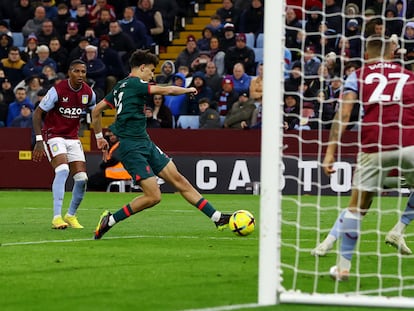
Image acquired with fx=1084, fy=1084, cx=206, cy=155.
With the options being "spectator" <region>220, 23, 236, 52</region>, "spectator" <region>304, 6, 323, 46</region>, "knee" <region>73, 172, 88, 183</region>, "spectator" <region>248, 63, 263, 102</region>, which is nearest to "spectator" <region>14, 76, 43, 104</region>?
"spectator" <region>220, 23, 236, 52</region>

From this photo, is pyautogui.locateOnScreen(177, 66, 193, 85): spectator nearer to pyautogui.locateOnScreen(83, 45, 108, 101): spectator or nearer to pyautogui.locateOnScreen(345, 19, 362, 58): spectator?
pyautogui.locateOnScreen(83, 45, 108, 101): spectator

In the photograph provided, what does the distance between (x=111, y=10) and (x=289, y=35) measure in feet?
18.3

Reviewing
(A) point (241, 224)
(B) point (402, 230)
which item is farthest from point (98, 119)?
(B) point (402, 230)

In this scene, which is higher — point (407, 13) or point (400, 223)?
point (407, 13)

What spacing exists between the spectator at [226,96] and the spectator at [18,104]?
4200 millimetres

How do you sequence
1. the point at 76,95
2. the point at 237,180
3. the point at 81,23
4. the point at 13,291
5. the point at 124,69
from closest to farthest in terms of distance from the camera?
the point at 13,291 → the point at 76,95 → the point at 237,180 → the point at 124,69 → the point at 81,23

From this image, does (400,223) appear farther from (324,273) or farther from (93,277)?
(93,277)

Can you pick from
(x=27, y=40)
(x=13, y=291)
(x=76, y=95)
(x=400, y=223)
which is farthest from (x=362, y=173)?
(x=27, y=40)

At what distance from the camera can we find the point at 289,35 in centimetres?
2341

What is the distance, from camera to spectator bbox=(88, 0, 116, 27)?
26.9 m

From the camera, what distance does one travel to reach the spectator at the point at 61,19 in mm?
26938

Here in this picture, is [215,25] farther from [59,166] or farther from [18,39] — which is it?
[59,166]

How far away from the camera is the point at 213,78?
2403 centimetres

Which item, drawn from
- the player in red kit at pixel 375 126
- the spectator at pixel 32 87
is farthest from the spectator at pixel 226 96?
the player in red kit at pixel 375 126
